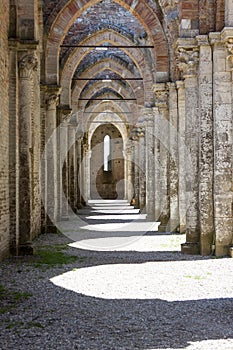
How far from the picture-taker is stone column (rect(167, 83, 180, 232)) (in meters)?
17.6

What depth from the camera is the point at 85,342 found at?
18.2ft

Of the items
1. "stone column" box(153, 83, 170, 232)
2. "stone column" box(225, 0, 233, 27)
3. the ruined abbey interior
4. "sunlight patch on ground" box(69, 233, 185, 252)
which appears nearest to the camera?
"stone column" box(225, 0, 233, 27)

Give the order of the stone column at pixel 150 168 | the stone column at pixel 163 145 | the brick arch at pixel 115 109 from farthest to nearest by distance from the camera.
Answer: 1. the brick arch at pixel 115 109
2. the stone column at pixel 150 168
3. the stone column at pixel 163 145

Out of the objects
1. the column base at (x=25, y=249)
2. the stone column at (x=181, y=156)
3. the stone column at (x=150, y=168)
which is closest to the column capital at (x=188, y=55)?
the stone column at (x=181, y=156)

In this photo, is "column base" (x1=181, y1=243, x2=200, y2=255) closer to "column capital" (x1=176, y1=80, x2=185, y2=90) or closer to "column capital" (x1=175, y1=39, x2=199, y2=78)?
"column capital" (x1=175, y1=39, x2=199, y2=78)

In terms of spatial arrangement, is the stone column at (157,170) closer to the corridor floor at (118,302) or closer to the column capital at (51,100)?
the column capital at (51,100)

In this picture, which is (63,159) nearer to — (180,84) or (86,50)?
(86,50)

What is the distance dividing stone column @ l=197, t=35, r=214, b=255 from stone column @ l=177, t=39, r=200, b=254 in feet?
0.95

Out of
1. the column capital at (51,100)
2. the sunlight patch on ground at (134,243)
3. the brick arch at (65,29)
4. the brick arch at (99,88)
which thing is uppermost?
the brick arch at (99,88)

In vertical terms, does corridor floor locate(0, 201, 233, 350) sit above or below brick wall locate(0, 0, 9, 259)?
below

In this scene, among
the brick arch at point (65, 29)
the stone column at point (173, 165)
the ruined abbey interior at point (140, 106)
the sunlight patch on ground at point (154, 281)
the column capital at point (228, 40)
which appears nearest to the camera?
the sunlight patch on ground at point (154, 281)

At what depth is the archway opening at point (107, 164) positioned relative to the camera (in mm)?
53531

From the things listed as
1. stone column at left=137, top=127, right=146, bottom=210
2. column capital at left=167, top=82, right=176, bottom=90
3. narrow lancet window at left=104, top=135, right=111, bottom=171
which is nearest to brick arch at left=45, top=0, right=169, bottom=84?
column capital at left=167, top=82, right=176, bottom=90

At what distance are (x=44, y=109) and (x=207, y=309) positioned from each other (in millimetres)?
12883
